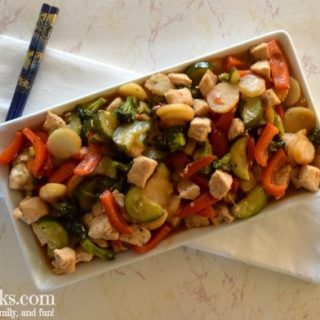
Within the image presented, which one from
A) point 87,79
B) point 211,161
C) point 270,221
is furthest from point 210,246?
point 87,79

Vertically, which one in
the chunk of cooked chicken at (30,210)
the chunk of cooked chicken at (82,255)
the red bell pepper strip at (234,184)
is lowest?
the chunk of cooked chicken at (82,255)

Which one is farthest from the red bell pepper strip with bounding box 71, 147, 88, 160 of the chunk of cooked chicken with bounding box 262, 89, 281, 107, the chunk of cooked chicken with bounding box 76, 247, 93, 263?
the chunk of cooked chicken with bounding box 262, 89, 281, 107

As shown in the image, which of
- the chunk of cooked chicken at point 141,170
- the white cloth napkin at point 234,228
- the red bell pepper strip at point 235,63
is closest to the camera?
the chunk of cooked chicken at point 141,170

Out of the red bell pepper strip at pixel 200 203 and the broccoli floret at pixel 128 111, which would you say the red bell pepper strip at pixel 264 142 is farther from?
the broccoli floret at pixel 128 111

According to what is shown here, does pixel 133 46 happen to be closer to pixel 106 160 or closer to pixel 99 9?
pixel 99 9

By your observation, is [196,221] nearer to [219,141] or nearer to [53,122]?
[219,141]

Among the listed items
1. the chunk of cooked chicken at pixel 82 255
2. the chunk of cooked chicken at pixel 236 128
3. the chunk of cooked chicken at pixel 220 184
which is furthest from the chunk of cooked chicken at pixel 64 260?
the chunk of cooked chicken at pixel 236 128
